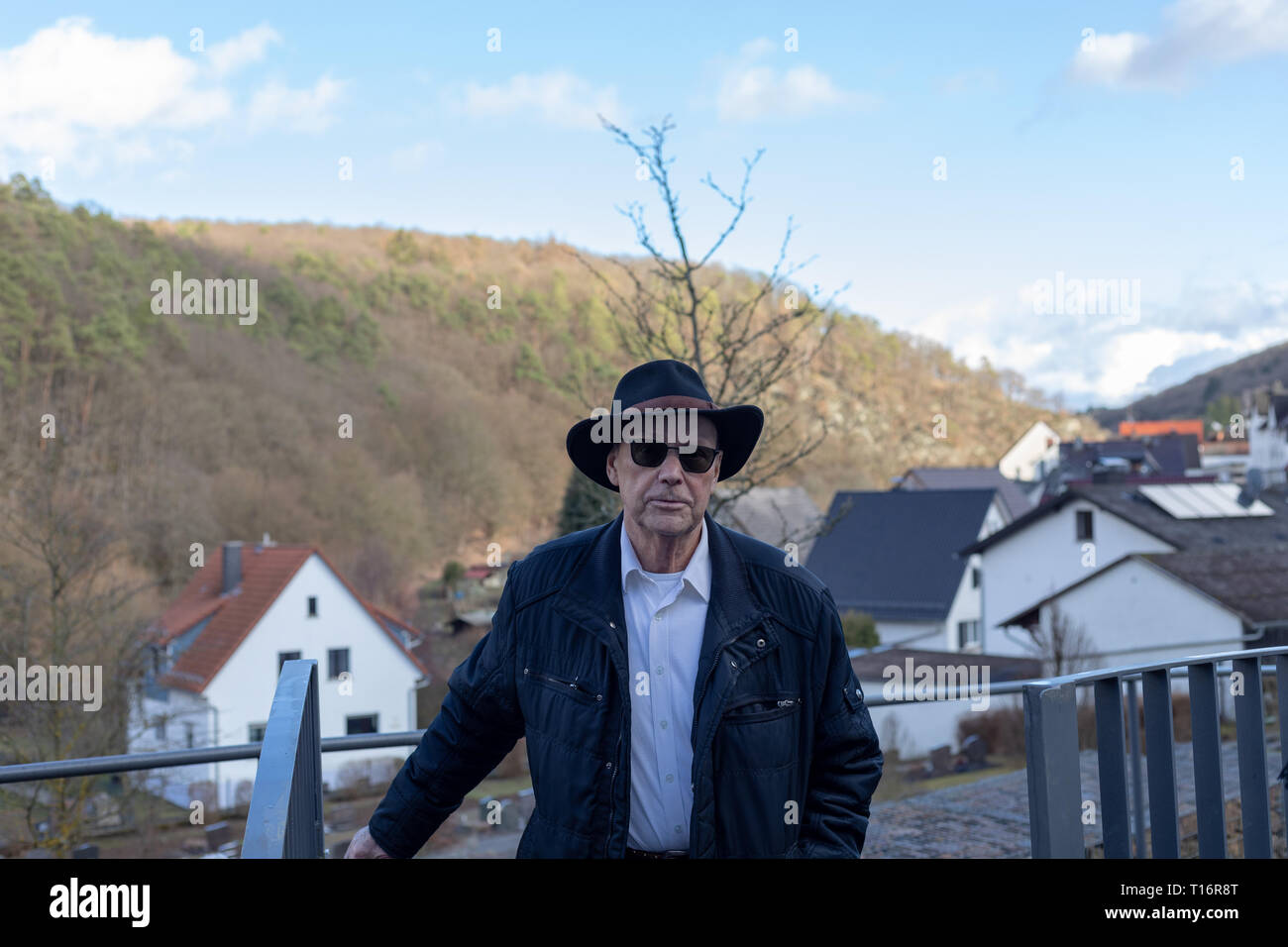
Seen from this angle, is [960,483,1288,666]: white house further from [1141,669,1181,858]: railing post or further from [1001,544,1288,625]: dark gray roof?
[1141,669,1181,858]: railing post

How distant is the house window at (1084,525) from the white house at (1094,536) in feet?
0.08

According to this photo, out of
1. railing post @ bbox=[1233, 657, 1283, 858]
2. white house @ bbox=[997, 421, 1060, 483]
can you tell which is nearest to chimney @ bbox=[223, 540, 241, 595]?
railing post @ bbox=[1233, 657, 1283, 858]

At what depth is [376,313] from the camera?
121562mm

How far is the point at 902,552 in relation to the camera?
125 ft

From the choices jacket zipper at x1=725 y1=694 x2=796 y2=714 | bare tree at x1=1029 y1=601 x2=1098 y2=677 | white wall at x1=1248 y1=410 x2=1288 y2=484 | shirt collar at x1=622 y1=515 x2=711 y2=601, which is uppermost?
white wall at x1=1248 y1=410 x2=1288 y2=484

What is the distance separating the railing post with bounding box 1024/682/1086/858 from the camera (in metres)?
2.72

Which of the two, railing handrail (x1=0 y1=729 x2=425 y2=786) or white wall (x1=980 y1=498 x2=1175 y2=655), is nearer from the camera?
railing handrail (x1=0 y1=729 x2=425 y2=786)

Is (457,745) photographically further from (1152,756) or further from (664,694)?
(1152,756)

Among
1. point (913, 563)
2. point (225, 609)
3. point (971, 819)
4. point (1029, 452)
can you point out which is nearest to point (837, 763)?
point (971, 819)

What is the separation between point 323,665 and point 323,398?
185 feet

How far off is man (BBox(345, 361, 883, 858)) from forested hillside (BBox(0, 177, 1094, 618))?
23.7 feet
